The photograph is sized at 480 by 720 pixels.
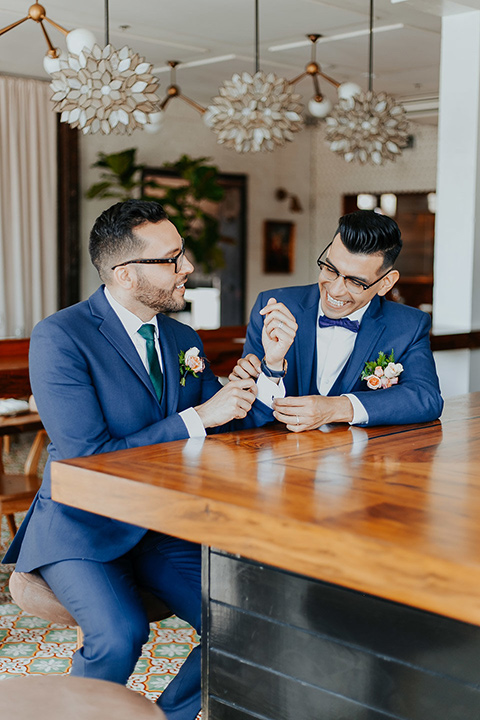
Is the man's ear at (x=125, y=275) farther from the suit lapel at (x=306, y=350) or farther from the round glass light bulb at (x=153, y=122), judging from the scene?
the round glass light bulb at (x=153, y=122)

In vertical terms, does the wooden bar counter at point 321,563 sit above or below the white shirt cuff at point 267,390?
below

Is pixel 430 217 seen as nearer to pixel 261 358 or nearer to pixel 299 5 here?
pixel 299 5

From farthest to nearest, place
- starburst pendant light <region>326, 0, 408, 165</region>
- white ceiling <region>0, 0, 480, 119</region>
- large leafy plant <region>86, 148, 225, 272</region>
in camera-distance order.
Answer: large leafy plant <region>86, 148, 225, 272</region>
white ceiling <region>0, 0, 480, 119</region>
starburst pendant light <region>326, 0, 408, 165</region>

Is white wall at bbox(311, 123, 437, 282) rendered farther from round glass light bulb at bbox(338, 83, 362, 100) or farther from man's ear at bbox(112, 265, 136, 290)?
man's ear at bbox(112, 265, 136, 290)

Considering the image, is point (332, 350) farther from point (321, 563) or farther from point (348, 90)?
point (348, 90)

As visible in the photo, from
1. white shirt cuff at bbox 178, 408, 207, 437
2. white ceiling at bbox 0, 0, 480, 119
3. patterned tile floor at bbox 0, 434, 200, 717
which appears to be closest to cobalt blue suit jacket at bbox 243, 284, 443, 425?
white shirt cuff at bbox 178, 408, 207, 437

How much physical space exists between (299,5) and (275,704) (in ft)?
16.9

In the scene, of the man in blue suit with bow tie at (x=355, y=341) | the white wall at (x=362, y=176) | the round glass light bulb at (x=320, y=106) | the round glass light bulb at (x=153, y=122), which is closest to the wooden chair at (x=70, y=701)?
the man in blue suit with bow tie at (x=355, y=341)

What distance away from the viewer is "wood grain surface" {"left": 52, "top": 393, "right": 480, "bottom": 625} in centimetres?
132

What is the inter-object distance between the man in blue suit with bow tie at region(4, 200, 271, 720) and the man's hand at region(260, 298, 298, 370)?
127 millimetres

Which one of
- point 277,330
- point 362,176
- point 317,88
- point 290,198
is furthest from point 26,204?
point 277,330

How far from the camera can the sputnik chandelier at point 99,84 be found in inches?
156

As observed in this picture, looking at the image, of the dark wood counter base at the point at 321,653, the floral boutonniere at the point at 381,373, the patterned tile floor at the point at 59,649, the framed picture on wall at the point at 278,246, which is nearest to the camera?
the dark wood counter base at the point at 321,653

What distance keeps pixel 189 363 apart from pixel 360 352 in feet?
→ 1.94
